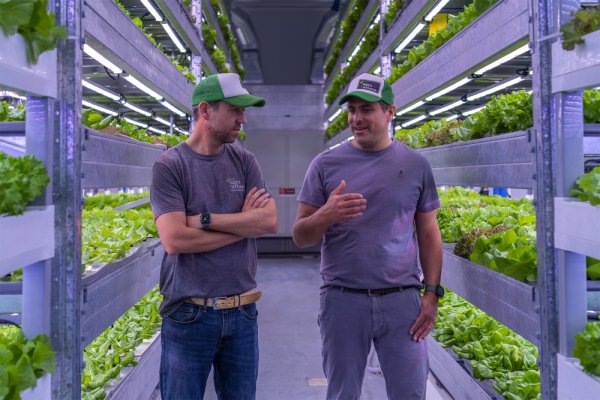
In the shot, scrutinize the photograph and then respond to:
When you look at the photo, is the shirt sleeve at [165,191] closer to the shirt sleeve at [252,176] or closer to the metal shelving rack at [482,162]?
the shirt sleeve at [252,176]

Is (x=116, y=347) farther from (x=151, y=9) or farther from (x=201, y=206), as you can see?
(x=151, y=9)

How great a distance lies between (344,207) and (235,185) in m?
0.48

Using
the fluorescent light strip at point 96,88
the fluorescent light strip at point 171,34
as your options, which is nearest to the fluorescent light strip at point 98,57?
the fluorescent light strip at point 96,88

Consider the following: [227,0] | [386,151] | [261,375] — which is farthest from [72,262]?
[227,0]

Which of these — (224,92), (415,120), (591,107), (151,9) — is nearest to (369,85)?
(224,92)

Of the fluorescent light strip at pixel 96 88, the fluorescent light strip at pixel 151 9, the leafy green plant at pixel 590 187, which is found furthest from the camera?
the fluorescent light strip at pixel 151 9

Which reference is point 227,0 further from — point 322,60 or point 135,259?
point 135,259

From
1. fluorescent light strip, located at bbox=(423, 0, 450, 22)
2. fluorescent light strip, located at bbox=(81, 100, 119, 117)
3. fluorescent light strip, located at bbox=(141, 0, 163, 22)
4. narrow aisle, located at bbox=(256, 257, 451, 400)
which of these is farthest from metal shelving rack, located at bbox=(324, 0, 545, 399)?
fluorescent light strip, located at bbox=(81, 100, 119, 117)

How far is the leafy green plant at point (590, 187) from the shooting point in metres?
1.78

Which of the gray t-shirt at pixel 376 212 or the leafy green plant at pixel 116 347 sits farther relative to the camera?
the leafy green plant at pixel 116 347

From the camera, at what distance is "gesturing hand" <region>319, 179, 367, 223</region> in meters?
2.34

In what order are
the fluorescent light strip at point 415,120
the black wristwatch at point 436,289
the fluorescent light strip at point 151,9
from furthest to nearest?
the fluorescent light strip at point 415,120 → the fluorescent light strip at point 151,9 → the black wristwatch at point 436,289

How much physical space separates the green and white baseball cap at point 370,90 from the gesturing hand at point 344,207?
418 millimetres

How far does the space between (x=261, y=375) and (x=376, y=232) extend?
8.88 feet
